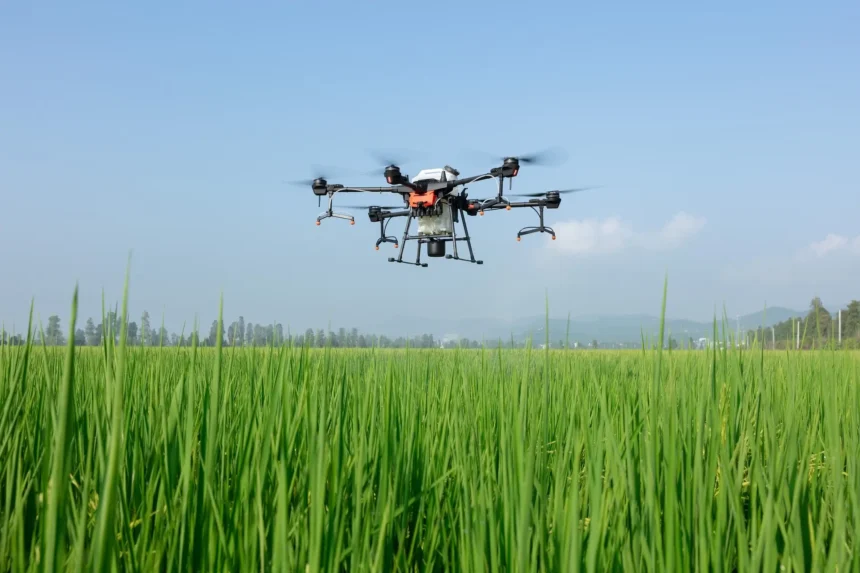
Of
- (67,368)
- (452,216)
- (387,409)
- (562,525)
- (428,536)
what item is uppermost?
(452,216)

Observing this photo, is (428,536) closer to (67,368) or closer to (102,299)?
(102,299)

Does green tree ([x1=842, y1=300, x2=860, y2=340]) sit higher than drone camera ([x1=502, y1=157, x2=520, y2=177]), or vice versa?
drone camera ([x1=502, y1=157, x2=520, y2=177])

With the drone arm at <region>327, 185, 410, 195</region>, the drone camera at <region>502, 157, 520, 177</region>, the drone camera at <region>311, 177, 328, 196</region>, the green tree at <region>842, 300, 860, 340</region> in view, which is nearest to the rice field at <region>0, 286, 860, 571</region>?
the green tree at <region>842, 300, 860, 340</region>

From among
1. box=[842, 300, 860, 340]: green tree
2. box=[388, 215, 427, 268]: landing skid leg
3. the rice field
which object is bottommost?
the rice field

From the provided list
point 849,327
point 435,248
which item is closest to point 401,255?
point 435,248

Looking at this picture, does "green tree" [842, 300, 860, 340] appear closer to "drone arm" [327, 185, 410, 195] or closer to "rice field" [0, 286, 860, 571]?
"rice field" [0, 286, 860, 571]

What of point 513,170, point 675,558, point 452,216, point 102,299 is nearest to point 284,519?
point 675,558
